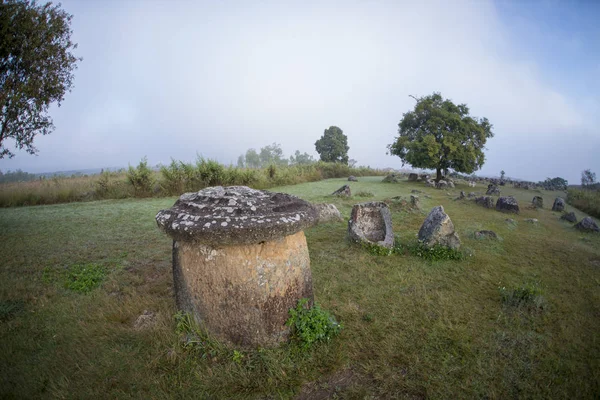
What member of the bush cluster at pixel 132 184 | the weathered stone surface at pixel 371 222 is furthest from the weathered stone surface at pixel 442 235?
the bush cluster at pixel 132 184

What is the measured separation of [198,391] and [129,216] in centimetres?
803

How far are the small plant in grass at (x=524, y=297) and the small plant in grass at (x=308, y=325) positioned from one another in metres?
2.61

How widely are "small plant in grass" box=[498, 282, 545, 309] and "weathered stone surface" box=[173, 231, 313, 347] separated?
3.14 meters

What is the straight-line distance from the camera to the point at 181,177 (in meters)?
13.9

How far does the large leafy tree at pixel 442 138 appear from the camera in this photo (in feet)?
65.5

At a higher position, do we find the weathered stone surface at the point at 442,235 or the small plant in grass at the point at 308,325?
the weathered stone surface at the point at 442,235

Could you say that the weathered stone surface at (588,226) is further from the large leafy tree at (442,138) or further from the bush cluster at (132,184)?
the bush cluster at (132,184)

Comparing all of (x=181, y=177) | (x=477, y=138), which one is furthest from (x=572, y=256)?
(x=477, y=138)

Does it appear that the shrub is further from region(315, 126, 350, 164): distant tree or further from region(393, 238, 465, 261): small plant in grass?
region(315, 126, 350, 164): distant tree

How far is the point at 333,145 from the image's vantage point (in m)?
35.9

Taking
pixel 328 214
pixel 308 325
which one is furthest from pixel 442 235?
pixel 308 325

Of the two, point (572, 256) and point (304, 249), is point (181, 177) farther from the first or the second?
point (572, 256)

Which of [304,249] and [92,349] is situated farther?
[304,249]

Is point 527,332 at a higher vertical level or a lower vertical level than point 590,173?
lower
